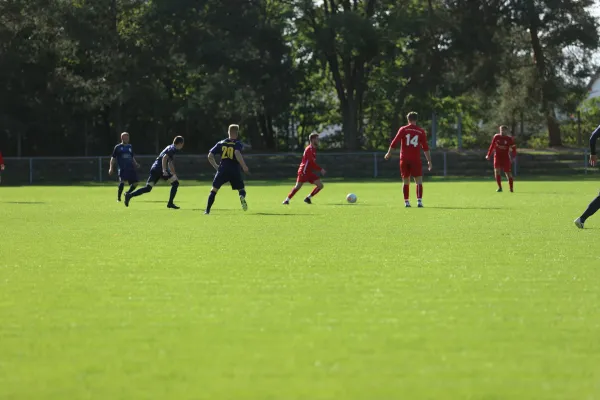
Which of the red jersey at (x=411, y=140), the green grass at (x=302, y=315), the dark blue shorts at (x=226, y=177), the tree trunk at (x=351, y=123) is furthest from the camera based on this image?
the tree trunk at (x=351, y=123)

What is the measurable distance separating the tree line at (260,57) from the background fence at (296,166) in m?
2.23

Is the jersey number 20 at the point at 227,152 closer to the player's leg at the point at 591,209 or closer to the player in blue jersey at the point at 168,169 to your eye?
the player in blue jersey at the point at 168,169

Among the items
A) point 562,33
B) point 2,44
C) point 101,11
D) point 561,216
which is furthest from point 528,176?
point 561,216

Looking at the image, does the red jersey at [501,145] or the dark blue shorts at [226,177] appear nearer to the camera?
the dark blue shorts at [226,177]

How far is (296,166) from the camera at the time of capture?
54.4 m

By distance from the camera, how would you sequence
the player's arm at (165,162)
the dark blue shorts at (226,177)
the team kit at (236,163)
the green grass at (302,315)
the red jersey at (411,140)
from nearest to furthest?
the green grass at (302,315), the team kit at (236,163), the dark blue shorts at (226,177), the red jersey at (411,140), the player's arm at (165,162)

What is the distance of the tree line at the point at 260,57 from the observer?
177 feet

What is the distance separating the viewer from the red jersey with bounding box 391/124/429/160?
889 inches

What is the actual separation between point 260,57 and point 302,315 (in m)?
49.1

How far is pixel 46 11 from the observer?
5400 centimetres

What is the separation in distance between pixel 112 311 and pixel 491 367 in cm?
311

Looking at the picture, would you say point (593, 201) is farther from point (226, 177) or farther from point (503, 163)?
point (503, 163)

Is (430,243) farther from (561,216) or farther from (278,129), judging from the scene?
(278,129)

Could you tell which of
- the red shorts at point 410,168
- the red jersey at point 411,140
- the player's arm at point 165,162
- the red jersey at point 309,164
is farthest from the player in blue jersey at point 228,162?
the red jersey at point 309,164
